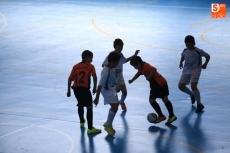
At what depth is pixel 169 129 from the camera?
460 inches

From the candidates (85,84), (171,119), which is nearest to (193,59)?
(171,119)

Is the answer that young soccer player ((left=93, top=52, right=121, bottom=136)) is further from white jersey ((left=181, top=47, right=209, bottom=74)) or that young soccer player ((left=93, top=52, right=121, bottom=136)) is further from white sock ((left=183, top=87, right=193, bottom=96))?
white sock ((left=183, top=87, right=193, bottom=96))

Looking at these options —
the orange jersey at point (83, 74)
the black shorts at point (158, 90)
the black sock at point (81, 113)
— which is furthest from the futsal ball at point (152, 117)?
the orange jersey at point (83, 74)

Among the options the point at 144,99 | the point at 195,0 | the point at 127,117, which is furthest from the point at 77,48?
the point at 195,0

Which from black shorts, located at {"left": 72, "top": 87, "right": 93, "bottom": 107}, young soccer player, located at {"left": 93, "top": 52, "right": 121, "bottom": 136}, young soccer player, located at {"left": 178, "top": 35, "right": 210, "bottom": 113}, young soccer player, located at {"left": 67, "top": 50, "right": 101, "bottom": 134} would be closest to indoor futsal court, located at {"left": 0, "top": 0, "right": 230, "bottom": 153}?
young soccer player, located at {"left": 93, "top": 52, "right": 121, "bottom": 136}

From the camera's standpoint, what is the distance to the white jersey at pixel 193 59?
42.5 ft

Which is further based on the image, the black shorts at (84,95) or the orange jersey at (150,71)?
the orange jersey at (150,71)

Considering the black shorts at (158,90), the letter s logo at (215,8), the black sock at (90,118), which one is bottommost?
the letter s logo at (215,8)

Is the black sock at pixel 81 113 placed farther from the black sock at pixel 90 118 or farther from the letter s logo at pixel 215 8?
the letter s logo at pixel 215 8

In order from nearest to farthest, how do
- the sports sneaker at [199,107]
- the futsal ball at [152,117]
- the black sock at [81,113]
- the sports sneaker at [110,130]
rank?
the sports sneaker at [110,130]
the black sock at [81,113]
the futsal ball at [152,117]
the sports sneaker at [199,107]

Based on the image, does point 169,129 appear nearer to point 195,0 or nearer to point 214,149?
point 214,149

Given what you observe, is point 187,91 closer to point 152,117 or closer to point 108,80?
point 152,117

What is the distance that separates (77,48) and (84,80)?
8778 mm

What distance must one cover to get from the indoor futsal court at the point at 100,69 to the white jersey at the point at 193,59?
0.91 m
